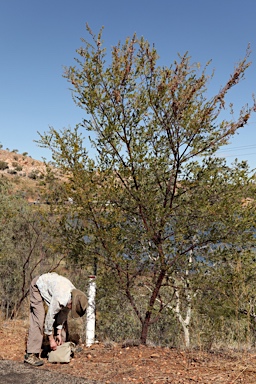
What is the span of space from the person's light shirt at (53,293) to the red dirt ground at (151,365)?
0.64 m

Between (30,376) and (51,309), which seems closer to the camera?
(30,376)

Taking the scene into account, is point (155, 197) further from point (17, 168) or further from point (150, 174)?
point (17, 168)

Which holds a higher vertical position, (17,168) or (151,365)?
(17,168)

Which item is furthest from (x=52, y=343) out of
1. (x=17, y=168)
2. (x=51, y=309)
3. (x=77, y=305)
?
(x=17, y=168)

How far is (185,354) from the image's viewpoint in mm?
5906

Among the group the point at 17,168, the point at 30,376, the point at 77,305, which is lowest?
the point at 30,376

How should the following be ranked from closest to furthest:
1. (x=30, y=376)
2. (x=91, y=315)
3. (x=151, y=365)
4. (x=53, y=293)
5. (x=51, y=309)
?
1. (x=30, y=376)
2. (x=151, y=365)
3. (x=51, y=309)
4. (x=53, y=293)
5. (x=91, y=315)

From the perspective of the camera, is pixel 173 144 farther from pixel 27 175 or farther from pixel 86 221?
pixel 27 175

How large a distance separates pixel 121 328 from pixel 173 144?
13315 mm

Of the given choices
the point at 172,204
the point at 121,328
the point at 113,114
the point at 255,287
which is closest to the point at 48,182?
the point at 113,114

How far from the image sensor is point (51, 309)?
5922 mm

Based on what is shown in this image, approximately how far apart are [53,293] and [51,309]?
0.25m

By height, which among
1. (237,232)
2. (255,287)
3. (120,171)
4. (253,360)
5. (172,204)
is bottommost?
(253,360)

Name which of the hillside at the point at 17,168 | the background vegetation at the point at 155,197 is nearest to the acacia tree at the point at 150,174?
the background vegetation at the point at 155,197
